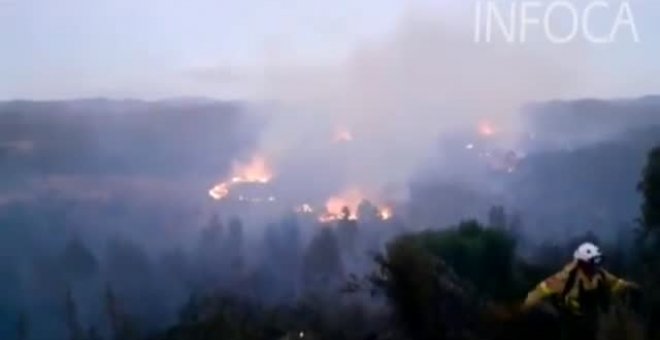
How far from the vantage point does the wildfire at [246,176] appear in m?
5.94

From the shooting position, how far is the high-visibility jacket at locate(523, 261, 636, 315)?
579 centimetres

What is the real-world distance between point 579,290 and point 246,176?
4.64 ft

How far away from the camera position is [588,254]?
5824mm

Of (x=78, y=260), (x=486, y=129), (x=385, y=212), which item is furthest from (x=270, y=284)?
(x=486, y=129)

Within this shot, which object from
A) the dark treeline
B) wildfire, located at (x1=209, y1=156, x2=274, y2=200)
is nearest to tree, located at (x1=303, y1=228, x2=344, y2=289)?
the dark treeline

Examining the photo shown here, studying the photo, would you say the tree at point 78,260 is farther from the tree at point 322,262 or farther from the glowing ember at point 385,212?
the glowing ember at point 385,212

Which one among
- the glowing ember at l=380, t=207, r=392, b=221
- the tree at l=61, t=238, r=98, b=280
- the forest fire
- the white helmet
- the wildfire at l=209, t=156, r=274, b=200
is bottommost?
the white helmet

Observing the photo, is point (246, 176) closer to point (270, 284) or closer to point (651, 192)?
point (270, 284)

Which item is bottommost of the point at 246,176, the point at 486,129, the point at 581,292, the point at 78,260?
the point at 581,292

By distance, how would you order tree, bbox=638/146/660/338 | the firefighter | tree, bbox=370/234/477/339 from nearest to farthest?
the firefighter
tree, bbox=370/234/477/339
tree, bbox=638/146/660/338

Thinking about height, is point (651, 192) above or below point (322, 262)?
above

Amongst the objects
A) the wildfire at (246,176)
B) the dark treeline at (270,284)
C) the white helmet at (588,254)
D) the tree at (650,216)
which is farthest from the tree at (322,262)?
the tree at (650,216)

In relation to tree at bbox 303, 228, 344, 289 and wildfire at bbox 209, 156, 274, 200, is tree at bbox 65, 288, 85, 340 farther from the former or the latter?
tree at bbox 303, 228, 344, 289

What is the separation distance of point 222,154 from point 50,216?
2.44 feet
